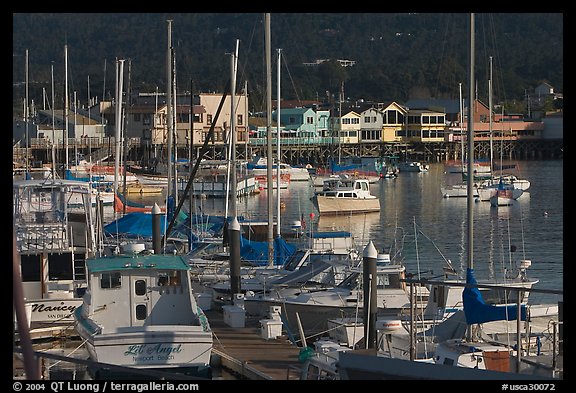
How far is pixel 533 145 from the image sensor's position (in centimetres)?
11462

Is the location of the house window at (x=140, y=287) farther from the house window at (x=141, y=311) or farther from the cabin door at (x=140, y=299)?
the house window at (x=141, y=311)

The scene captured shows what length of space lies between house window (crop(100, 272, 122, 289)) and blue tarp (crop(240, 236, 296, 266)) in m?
8.48

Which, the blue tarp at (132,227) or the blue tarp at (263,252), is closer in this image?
the blue tarp at (263,252)

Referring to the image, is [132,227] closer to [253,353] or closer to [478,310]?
[253,353]

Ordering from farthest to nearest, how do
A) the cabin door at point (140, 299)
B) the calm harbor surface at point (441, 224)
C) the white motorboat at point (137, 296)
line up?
the calm harbor surface at point (441, 224) < the cabin door at point (140, 299) < the white motorboat at point (137, 296)

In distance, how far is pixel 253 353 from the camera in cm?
1661

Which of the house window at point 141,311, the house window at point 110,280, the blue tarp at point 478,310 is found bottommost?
the house window at point 141,311

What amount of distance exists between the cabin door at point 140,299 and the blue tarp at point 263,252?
8348 mm

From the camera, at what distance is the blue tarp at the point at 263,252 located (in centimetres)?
2486

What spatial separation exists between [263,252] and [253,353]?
897cm

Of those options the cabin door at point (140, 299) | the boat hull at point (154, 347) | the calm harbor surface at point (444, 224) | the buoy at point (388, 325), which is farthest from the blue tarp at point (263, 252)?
the boat hull at point (154, 347)

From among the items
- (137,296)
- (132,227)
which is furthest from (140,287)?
(132,227)

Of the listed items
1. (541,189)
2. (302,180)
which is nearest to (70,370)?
(541,189)
